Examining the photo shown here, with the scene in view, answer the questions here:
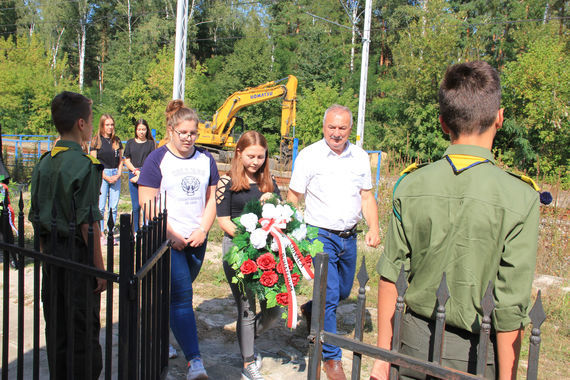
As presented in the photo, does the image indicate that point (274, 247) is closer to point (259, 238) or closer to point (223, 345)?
point (259, 238)

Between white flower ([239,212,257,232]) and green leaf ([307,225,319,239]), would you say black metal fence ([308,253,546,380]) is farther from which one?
green leaf ([307,225,319,239])

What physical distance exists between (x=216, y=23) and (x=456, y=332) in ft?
149

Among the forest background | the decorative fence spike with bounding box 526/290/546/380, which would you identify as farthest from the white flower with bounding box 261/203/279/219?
the forest background

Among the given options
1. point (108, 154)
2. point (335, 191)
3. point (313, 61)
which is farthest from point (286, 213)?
point (313, 61)

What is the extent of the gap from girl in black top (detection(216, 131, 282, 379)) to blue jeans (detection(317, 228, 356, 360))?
397 mm

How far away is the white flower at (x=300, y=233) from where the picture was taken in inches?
132

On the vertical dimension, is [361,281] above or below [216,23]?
below

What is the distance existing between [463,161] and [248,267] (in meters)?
1.87

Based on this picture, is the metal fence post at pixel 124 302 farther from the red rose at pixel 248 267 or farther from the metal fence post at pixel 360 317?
the red rose at pixel 248 267

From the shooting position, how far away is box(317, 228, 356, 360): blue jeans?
3695mm

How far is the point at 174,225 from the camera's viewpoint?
3553 millimetres

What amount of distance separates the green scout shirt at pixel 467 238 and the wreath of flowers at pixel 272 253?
1461mm

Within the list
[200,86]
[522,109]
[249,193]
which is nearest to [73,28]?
[200,86]

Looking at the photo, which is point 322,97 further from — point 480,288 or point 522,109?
point 480,288
